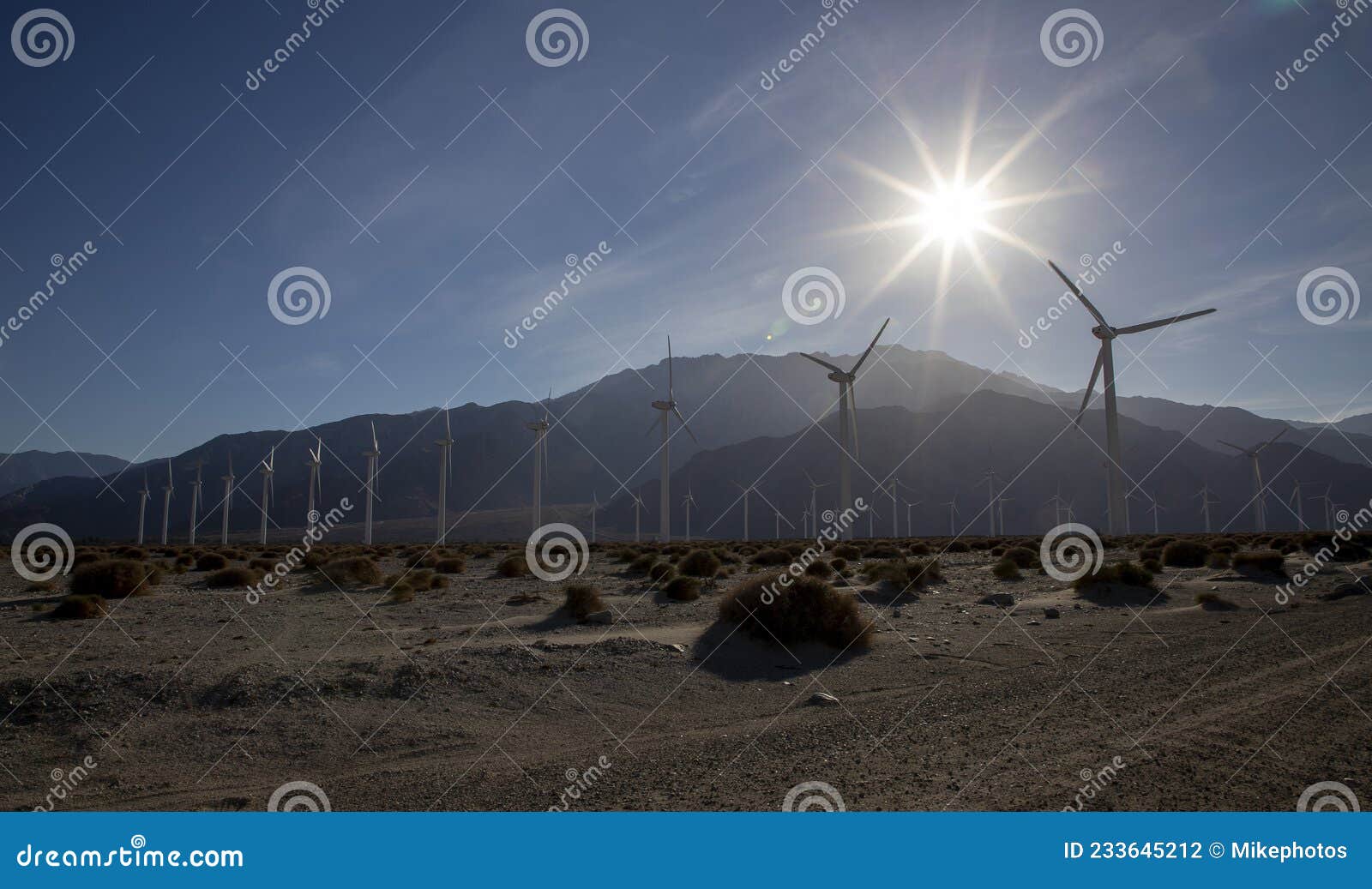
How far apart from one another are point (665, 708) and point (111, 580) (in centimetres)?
1925

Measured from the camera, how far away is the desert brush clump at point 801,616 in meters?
16.4

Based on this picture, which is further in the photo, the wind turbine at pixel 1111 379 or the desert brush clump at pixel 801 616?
the wind turbine at pixel 1111 379

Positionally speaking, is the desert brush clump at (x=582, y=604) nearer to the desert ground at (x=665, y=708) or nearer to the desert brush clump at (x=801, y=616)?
the desert ground at (x=665, y=708)

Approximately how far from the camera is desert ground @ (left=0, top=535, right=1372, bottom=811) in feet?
25.9

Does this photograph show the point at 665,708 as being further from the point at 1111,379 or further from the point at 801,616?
the point at 1111,379

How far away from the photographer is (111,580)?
21844 millimetres

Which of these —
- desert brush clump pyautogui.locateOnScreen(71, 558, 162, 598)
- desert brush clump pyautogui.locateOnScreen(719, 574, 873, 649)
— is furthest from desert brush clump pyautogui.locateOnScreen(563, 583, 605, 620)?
desert brush clump pyautogui.locateOnScreen(71, 558, 162, 598)

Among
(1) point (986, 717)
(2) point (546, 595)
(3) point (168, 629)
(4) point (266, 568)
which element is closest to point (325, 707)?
(3) point (168, 629)

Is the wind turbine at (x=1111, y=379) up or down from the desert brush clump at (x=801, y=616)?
up

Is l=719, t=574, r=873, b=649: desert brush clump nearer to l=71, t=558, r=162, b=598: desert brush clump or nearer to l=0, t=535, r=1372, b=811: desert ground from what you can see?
l=0, t=535, r=1372, b=811: desert ground

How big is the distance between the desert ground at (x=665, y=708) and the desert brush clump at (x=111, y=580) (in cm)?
138

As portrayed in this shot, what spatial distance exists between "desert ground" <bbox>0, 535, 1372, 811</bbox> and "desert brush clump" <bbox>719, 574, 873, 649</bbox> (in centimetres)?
27

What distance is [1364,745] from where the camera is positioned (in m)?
8.30

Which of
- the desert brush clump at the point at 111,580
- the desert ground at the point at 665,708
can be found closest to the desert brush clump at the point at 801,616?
the desert ground at the point at 665,708
